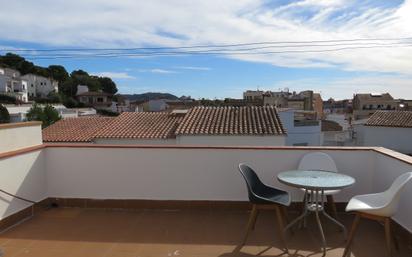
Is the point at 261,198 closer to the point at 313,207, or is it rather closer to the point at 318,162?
the point at 313,207

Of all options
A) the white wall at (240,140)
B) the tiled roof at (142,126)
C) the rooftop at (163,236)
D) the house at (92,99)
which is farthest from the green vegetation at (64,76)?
the rooftop at (163,236)

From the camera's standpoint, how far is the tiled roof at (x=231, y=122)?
13633 millimetres

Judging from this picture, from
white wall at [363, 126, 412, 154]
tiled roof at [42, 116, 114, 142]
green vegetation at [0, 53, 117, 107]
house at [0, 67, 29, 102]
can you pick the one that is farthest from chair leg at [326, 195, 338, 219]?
green vegetation at [0, 53, 117, 107]

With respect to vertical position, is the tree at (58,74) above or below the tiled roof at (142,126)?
above

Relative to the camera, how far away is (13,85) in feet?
195

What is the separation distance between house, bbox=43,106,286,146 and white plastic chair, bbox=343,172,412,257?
33.7ft

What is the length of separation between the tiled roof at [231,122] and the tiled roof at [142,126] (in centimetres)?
98

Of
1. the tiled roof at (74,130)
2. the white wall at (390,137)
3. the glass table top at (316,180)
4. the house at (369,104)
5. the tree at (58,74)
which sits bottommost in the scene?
the white wall at (390,137)

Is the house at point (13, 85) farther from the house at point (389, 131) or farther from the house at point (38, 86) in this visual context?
the house at point (389, 131)

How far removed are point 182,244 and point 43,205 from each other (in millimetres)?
2144

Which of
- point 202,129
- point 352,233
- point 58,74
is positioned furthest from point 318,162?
point 58,74

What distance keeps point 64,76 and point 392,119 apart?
237 ft

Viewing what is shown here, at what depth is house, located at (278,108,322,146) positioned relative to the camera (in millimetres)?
21855

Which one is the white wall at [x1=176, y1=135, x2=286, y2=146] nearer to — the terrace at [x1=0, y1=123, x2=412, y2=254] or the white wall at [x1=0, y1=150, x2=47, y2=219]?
the terrace at [x1=0, y1=123, x2=412, y2=254]
